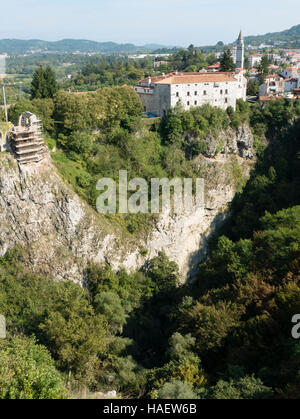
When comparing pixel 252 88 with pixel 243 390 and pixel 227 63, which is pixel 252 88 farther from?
pixel 243 390

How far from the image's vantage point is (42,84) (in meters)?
35.4

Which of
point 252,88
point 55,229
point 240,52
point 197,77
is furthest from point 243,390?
point 240,52

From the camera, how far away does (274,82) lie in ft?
187

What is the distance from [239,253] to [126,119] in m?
17.8

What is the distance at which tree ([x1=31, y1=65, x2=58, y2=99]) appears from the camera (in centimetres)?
3522

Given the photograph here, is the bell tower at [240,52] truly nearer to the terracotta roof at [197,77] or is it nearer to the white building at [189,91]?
the white building at [189,91]

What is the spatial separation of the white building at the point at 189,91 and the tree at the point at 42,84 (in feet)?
36.3

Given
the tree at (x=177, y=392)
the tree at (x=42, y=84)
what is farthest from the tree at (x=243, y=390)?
the tree at (x=42, y=84)

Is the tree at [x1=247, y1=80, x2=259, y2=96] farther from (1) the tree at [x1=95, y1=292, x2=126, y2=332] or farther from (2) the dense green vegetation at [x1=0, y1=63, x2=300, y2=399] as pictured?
(1) the tree at [x1=95, y1=292, x2=126, y2=332]

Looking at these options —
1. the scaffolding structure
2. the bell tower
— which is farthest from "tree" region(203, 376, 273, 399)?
the bell tower

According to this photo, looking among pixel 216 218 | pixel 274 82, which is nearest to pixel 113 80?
pixel 274 82

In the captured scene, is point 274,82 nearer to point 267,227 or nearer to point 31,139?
point 267,227

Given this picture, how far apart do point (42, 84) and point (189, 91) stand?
51.4 feet

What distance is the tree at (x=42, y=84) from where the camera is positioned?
Answer: 35219 mm
